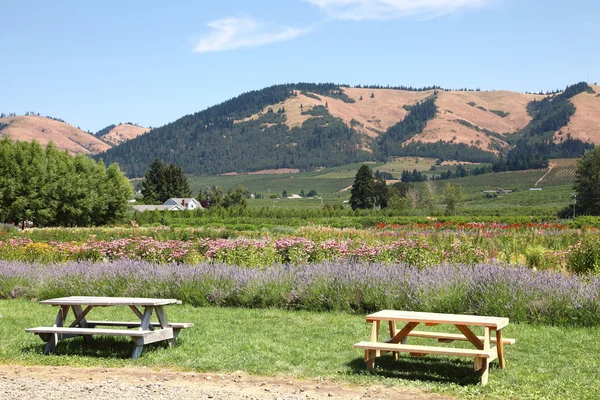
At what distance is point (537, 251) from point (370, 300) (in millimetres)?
6028

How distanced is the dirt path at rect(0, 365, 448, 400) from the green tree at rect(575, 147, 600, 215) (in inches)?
3099

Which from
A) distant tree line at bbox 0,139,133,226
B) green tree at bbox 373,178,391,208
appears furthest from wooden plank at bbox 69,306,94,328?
green tree at bbox 373,178,391,208

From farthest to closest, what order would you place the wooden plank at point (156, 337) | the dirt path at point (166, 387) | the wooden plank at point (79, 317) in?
the wooden plank at point (79, 317) < the wooden plank at point (156, 337) < the dirt path at point (166, 387)

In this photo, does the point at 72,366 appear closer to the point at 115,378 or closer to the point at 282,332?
the point at 115,378

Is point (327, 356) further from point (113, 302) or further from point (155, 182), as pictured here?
point (155, 182)

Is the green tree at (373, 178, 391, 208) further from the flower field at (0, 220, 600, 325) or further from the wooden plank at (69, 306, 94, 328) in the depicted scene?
the wooden plank at (69, 306, 94, 328)

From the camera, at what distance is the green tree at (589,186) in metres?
78.8

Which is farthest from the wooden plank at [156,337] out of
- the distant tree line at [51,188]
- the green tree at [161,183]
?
the green tree at [161,183]

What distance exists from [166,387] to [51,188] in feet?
146

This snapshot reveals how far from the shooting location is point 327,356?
25.7 ft

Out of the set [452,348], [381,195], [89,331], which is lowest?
[452,348]

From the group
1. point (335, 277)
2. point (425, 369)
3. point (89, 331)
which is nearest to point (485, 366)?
point (425, 369)

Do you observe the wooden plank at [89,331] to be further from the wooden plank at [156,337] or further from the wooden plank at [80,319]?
the wooden plank at [80,319]

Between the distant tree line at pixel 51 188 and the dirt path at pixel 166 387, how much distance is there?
138ft
